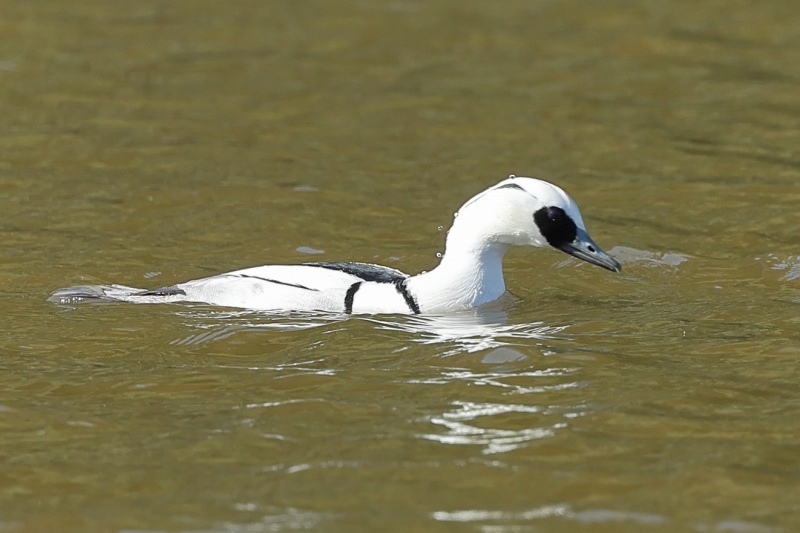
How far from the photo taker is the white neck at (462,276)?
8688 mm

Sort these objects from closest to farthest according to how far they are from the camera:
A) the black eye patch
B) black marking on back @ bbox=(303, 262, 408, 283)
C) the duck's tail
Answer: the black eye patch
black marking on back @ bbox=(303, 262, 408, 283)
the duck's tail

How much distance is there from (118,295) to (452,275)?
2.34 m

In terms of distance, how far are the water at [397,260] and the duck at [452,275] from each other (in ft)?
0.66

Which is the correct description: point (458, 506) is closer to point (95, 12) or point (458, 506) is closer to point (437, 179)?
point (437, 179)

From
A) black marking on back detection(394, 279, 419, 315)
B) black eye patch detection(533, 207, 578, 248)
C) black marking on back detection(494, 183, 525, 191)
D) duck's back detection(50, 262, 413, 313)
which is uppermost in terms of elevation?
black marking on back detection(494, 183, 525, 191)

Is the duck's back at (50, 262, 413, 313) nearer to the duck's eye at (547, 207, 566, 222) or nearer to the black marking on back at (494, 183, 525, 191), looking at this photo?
the black marking on back at (494, 183, 525, 191)

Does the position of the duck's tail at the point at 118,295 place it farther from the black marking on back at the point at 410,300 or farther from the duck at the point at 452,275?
the black marking on back at the point at 410,300

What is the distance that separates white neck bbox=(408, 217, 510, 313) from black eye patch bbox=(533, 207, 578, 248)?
1.27 feet

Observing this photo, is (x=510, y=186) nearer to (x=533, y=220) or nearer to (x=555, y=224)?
(x=533, y=220)

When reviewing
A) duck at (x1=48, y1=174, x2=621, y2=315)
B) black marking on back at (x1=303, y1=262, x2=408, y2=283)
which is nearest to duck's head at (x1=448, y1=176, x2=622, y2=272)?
duck at (x1=48, y1=174, x2=621, y2=315)

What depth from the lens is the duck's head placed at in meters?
8.48

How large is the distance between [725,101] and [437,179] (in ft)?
14.4

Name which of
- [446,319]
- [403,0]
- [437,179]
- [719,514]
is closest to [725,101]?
[437,179]

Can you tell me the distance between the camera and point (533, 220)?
851 centimetres
